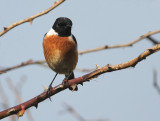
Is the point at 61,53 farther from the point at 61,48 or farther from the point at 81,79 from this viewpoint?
the point at 81,79

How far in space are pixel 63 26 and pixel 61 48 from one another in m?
0.47

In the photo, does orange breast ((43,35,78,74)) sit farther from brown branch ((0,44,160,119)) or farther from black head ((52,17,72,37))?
brown branch ((0,44,160,119))

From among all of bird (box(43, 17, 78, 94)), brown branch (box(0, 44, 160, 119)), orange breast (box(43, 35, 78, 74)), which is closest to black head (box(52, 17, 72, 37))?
bird (box(43, 17, 78, 94))

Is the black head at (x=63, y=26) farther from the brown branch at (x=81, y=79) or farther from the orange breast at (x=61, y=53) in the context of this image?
the brown branch at (x=81, y=79)

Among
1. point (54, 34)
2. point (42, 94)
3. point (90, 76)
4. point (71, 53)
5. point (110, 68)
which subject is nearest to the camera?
point (110, 68)

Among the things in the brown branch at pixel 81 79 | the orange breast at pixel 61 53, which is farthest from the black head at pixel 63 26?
the brown branch at pixel 81 79

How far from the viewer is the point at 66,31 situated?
183 inches

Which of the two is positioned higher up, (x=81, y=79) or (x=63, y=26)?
(x=81, y=79)

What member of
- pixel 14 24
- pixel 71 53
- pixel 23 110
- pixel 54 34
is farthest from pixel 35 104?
pixel 54 34

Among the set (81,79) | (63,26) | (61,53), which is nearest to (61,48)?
(61,53)

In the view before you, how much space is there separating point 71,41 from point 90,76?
2.43m

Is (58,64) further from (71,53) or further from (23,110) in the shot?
(23,110)

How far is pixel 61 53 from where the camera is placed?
4324mm

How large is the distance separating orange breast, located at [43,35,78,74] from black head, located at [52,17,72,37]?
0.51 ft
